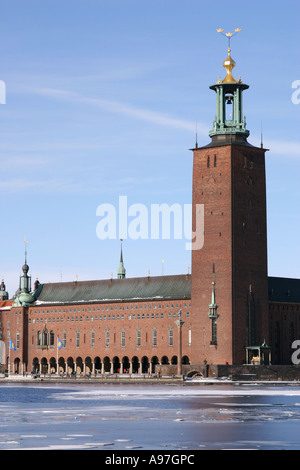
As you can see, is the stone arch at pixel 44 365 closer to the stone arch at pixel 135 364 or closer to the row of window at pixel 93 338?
the row of window at pixel 93 338

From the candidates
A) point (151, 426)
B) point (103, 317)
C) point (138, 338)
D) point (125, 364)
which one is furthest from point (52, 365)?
point (151, 426)

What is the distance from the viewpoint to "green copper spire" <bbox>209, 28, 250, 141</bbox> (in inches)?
4914

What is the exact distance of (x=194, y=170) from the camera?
127125mm

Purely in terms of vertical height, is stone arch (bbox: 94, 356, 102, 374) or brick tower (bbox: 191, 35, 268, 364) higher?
brick tower (bbox: 191, 35, 268, 364)

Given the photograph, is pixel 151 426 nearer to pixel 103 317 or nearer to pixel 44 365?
pixel 103 317

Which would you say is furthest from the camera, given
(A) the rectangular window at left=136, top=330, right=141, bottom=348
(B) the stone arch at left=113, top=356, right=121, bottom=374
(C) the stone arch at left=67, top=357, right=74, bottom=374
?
(C) the stone arch at left=67, top=357, right=74, bottom=374

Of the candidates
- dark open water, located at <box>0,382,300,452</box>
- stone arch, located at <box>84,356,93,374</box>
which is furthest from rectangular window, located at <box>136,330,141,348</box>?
dark open water, located at <box>0,382,300,452</box>

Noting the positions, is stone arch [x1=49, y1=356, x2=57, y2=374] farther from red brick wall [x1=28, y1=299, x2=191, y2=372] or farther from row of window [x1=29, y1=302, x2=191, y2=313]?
row of window [x1=29, y1=302, x2=191, y2=313]

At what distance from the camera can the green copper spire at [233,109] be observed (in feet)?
409

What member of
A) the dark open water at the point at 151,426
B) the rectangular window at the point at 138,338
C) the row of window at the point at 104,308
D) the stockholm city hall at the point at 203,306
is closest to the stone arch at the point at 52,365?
the stockholm city hall at the point at 203,306

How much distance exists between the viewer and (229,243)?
123062 mm
